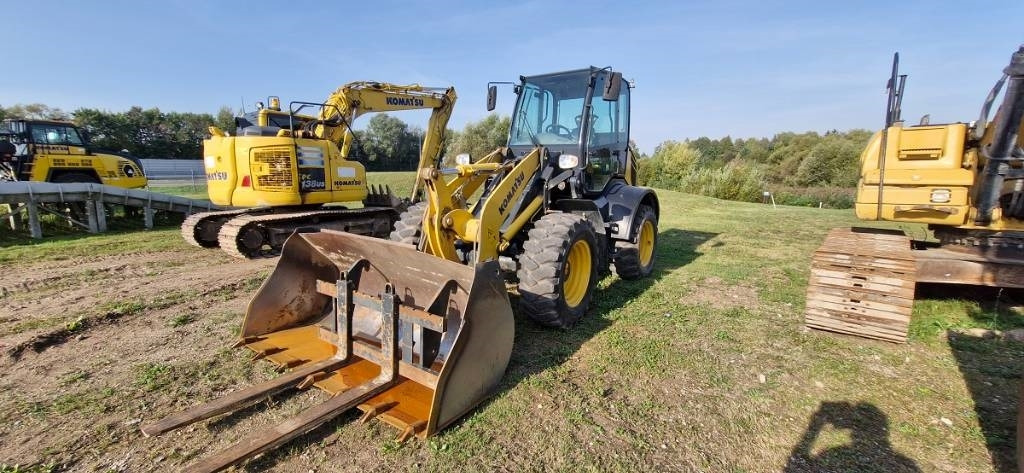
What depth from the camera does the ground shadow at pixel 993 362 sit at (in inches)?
111

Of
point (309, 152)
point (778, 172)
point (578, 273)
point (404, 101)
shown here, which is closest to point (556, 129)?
point (578, 273)

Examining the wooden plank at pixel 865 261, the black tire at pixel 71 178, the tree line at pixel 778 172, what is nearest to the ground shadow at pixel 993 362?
the wooden plank at pixel 865 261

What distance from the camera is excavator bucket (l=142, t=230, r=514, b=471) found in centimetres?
284

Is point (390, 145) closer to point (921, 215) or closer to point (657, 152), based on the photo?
point (657, 152)

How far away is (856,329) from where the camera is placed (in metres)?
4.29

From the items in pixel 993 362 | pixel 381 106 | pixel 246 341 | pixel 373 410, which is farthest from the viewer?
pixel 381 106

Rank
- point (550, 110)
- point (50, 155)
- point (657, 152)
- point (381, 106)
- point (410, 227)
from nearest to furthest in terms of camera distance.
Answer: point (410, 227), point (550, 110), point (381, 106), point (50, 155), point (657, 152)

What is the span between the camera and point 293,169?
8031 mm

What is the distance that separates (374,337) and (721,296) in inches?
167

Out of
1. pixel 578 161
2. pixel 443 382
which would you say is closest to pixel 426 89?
pixel 578 161

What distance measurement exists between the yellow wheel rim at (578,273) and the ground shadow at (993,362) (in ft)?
9.89

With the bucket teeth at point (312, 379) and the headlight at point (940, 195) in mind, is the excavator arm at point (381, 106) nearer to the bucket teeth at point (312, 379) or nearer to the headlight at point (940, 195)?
the bucket teeth at point (312, 379)

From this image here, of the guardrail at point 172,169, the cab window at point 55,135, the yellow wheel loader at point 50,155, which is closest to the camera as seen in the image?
the yellow wheel loader at point 50,155

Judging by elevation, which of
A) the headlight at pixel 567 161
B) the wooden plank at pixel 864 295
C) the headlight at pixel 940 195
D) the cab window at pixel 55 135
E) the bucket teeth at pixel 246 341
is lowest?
the bucket teeth at pixel 246 341
